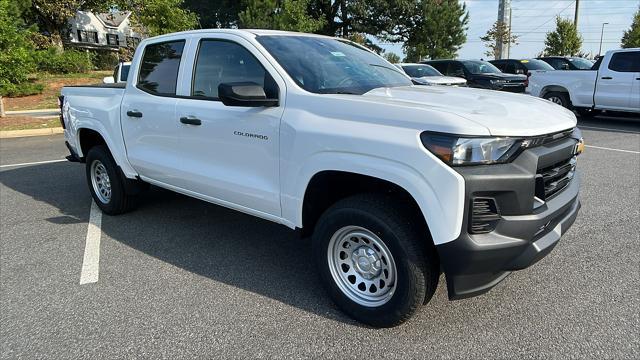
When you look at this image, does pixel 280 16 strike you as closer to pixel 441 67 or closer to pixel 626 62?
pixel 441 67

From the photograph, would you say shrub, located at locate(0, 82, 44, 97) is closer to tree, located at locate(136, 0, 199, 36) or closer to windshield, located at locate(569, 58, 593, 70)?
tree, located at locate(136, 0, 199, 36)

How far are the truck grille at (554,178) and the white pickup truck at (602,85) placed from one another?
9974 millimetres

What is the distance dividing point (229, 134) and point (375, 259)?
147 centimetres

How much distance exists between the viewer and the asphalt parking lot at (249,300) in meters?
2.89

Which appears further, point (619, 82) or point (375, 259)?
point (619, 82)

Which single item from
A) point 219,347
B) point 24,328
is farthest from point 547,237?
point 24,328

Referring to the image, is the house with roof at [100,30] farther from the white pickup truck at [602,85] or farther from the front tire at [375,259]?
the front tire at [375,259]

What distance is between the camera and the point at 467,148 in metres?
2.54

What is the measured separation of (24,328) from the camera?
10.4 ft

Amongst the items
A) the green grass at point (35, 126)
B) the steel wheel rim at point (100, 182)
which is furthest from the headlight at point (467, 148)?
the green grass at point (35, 126)

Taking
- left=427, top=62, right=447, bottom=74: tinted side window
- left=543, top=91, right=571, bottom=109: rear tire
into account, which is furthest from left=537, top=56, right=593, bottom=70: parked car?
left=543, top=91, right=571, bottom=109: rear tire

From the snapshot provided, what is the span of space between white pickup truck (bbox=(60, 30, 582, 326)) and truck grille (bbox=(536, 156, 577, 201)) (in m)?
0.01

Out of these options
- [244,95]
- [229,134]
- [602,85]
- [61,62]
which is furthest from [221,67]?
[61,62]

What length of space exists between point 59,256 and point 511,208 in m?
3.83
